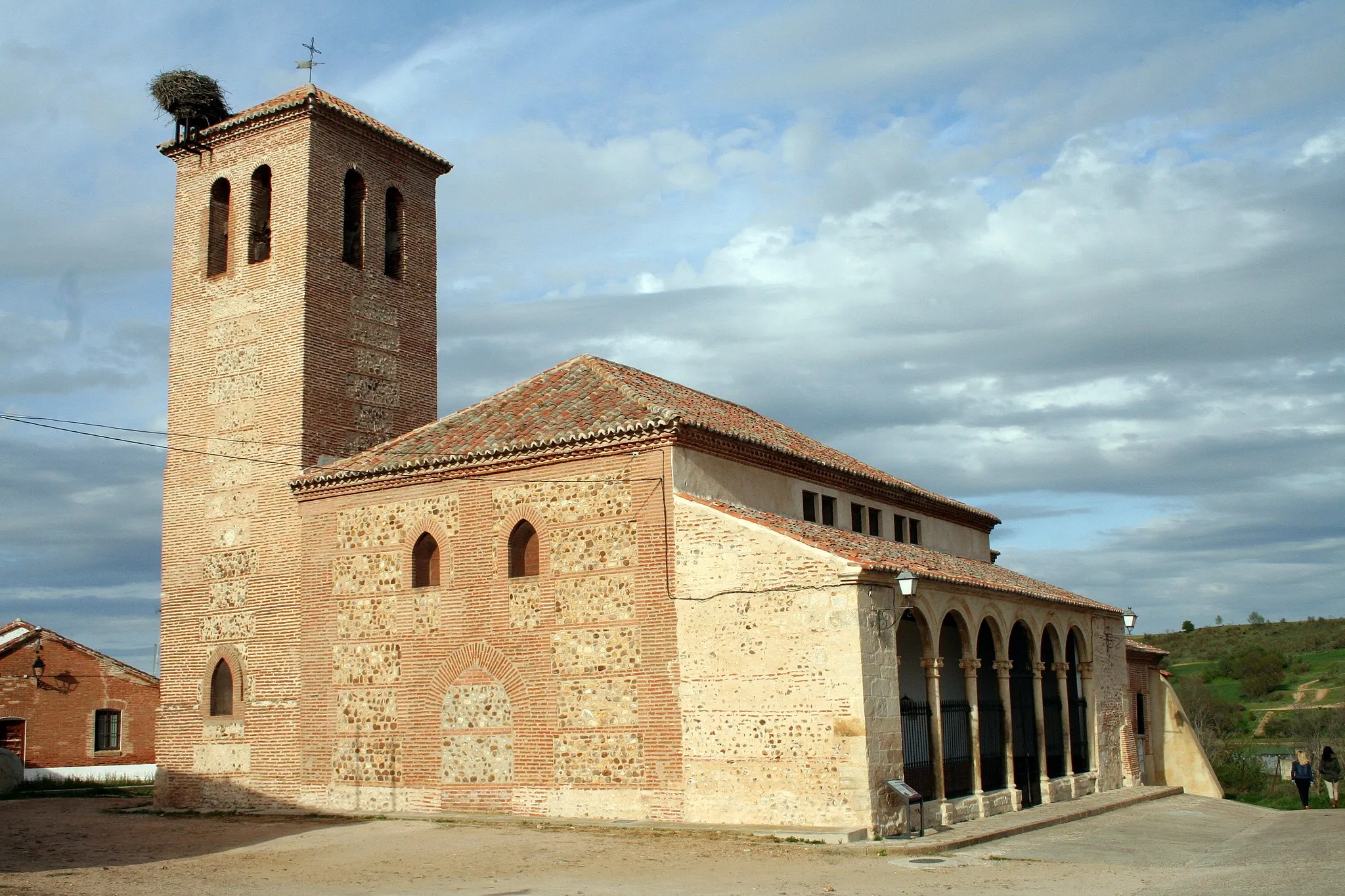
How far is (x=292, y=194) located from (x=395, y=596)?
7724 millimetres

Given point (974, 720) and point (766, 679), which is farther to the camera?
point (974, 720)

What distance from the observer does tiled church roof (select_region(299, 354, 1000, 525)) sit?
17734 millimetres

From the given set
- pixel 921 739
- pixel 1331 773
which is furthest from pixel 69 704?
pixel 1331 773

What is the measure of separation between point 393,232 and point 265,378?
4.16m

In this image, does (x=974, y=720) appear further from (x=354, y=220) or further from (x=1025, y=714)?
(x=354, y=220)

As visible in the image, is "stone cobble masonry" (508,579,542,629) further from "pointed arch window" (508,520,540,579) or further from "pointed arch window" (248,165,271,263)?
"pointed arch window" (248,165,271,263)

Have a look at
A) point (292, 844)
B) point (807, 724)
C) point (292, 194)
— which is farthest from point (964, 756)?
point (292, 194)

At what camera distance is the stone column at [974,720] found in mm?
17781

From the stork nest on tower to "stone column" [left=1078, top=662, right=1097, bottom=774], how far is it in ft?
64.0

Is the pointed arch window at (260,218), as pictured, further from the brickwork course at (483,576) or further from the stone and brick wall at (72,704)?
the stone and brick wall at (72,704)

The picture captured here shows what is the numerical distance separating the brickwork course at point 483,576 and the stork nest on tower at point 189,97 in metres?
0.79

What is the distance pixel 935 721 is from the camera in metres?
17.0

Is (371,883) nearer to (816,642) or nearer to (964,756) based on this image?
(816,642)

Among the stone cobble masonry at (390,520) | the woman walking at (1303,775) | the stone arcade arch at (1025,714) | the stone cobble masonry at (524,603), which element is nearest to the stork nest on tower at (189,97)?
the stone cobble masonry at (390,520)
